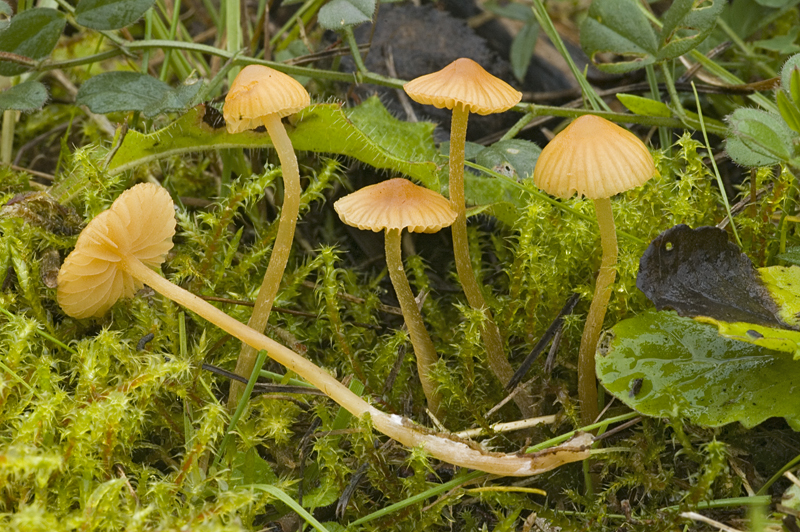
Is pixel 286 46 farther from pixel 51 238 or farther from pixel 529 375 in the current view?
pixel 529 375

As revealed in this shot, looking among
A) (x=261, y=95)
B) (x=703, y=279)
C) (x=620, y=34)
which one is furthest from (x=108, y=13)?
(x=703, y=279)

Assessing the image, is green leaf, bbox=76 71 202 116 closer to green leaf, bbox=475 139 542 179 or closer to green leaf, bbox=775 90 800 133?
green leaf, bbox=475 139 542 179

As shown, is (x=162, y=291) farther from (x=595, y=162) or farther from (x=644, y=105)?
(x=644, y=105)

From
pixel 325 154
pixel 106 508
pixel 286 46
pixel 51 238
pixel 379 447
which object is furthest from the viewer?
pixel 286 46

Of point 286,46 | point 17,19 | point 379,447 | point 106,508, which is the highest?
point 17,19

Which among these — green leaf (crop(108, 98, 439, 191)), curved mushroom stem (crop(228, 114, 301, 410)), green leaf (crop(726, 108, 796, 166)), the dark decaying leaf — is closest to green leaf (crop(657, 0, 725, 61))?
green leaf (crop(726, 108, 796, 166))

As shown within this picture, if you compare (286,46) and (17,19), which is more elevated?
(17,19)

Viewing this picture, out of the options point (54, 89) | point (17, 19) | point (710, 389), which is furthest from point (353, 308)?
point (54, 89)

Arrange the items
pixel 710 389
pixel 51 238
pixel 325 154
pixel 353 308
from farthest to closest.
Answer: pixel 325 154, pixel 353 308, pixel 51 238, pixel 710 389
